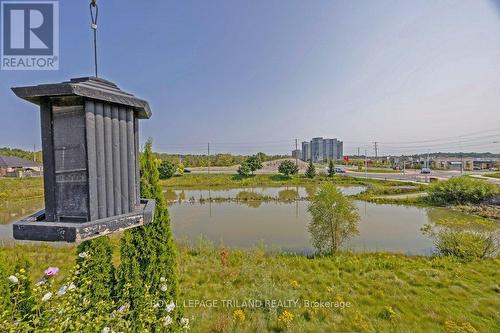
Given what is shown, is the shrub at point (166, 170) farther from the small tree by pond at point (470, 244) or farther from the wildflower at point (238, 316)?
the small tree by pond at point (470, 244)

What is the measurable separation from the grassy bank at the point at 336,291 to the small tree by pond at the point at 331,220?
597 millimetres

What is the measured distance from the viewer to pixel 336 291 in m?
3.99

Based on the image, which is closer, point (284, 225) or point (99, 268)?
point (99, 268)

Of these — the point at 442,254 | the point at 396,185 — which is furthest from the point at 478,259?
the point at 396,185

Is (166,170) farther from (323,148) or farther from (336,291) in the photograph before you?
(323,148)

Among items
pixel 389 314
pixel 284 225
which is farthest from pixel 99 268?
pixel 284 225

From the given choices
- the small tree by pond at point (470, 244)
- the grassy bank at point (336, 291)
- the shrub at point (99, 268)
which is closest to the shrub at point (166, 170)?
the grassy bank at point (336, 291)

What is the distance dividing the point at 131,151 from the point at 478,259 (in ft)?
28.2

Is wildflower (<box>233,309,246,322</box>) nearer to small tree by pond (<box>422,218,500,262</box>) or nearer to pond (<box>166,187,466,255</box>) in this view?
pond (<box>166,187,466,255</box>)

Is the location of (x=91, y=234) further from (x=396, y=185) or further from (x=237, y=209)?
(x=396, y=185)

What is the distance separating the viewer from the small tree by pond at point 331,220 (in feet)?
20.7

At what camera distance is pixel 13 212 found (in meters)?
12.0

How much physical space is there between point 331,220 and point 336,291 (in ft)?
8.73

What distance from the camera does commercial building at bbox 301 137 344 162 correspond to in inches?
2366
